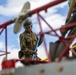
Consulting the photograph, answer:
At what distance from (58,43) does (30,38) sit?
4.13ft

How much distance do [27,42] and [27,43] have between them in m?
0.02

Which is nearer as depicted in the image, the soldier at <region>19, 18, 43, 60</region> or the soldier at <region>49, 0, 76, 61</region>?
the soldier at <region>49, 0, 76, 61</region>

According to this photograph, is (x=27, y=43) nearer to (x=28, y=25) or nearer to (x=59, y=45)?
(x=28, y=25)

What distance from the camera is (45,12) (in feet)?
17.0

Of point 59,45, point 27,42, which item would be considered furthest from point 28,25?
point 59,45

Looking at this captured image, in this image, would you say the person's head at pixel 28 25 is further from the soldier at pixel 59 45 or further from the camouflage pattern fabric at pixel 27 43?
the soldier at pixel 59 45

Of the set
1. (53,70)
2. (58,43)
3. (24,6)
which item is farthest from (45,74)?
(24,6)

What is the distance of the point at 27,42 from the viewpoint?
6.32 meters

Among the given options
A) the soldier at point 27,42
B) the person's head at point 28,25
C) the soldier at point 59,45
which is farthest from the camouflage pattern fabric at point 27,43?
the soldier at point 59,45

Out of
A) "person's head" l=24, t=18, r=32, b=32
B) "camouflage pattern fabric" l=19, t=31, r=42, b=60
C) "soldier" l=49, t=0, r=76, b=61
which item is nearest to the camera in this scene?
"soldier" l=49, t=0, r=76, b=61

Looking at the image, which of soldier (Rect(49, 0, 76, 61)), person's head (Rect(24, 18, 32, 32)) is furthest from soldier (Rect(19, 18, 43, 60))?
soldier (Rect(49, 0, 76, 61))

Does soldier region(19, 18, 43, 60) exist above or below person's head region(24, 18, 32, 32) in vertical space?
below

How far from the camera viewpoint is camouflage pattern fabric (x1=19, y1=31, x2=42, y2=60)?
Result: 610cm

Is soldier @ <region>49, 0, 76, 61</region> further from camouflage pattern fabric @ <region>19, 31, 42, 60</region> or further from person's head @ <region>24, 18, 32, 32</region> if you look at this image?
person's head @ <region>24, 18, 32, 32</region>
